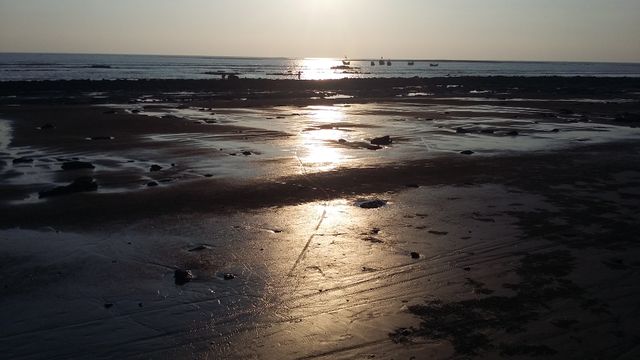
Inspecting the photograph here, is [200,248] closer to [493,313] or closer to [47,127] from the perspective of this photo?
[493,313]

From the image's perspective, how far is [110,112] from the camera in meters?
34.5

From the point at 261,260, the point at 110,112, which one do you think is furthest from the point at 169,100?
the point at 261,260

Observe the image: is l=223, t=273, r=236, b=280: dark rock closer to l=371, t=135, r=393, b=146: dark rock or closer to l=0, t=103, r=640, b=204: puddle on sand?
l=0, t=103, r=640, b=204: puddle on sand

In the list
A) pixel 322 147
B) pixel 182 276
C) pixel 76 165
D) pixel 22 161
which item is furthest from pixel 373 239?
pixel 22 161

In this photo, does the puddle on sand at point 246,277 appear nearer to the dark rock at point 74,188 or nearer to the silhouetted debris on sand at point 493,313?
the silhouetted debris on sand at point 493,313

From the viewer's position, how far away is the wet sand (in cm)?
672

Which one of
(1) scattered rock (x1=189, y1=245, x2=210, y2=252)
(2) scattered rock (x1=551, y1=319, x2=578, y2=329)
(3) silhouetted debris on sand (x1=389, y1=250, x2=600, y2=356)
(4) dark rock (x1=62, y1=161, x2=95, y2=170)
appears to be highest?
(2) scattered rock (x1=551, y1=319, x2=578, y2=329)

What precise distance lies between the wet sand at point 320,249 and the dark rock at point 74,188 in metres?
0.38

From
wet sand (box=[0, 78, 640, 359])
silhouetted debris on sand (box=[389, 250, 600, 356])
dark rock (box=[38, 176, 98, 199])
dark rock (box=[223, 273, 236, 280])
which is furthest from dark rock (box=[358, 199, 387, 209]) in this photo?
dark rock (box=[38, 176, 98, 199])

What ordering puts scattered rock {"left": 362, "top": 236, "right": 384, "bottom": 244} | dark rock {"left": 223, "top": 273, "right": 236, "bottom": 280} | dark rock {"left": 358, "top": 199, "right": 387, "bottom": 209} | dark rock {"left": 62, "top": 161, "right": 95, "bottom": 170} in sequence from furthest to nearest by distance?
1. dark rock {"left": 62, "top": 161, "right": 95, "bottom": 170}
2. dark rock {"left": 358, "top": 199, "right": 387, "bottom": 209}
3. scattered rock {"left": 362, "top": 236, "right": 384, "bottom": 244}
4. dark rock {"left": 223, "top": 273, "right": 236, "bottom": 280}

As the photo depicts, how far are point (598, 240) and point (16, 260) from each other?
32.8 ft

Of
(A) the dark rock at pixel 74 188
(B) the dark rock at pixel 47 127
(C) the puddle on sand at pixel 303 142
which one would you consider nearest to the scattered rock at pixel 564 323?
(C) the puddle on sand at pixel 303 142

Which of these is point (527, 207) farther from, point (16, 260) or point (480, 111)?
point (480, 111)

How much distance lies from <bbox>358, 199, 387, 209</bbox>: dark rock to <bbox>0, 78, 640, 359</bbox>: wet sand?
0.28 m
